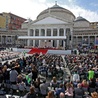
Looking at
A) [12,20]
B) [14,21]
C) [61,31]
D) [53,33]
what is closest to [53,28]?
[53,33]

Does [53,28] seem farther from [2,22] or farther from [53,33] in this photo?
[2,22]

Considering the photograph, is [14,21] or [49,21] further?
[14,21]

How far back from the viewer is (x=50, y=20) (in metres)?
60.2

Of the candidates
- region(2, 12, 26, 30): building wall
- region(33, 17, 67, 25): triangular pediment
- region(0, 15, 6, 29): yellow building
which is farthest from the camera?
region(2, 12, 26, 30): building wall

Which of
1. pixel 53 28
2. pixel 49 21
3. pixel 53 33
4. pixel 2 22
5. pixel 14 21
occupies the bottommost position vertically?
pixel 53 33

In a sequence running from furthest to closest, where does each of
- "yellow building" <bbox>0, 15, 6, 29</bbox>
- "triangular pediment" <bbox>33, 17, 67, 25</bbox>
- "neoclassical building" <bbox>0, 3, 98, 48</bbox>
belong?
1. "yellow building" <bbox>0, 15, 6, 29</bbox>
2. "triangular pediment" <bbox>33, 17, 67, 25</bbox>
3. "neoclassical building" <bbox>0, 3, 98, 48</bbox>

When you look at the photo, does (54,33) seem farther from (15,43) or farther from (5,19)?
(5,19)

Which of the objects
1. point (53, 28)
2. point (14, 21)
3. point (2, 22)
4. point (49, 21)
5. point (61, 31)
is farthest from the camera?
point (14, 21)

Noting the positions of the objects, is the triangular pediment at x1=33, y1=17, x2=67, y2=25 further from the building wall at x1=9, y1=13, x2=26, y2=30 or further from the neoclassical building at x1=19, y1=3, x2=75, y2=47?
the building wall at x1=9, y1=13, x2=26, y2=30

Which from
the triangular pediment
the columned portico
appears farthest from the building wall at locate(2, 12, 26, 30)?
the triangular pediment

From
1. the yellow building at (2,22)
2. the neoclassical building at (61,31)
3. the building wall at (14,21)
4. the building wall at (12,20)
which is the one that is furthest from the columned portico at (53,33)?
the building wall at (14,21)

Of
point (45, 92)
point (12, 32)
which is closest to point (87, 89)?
point (45, 92)

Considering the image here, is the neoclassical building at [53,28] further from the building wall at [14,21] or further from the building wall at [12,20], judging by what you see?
the building wall at [14,21]

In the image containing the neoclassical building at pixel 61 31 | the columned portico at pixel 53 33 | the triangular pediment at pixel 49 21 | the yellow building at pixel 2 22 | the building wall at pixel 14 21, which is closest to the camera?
the neoclassical building at pixel 61 31
